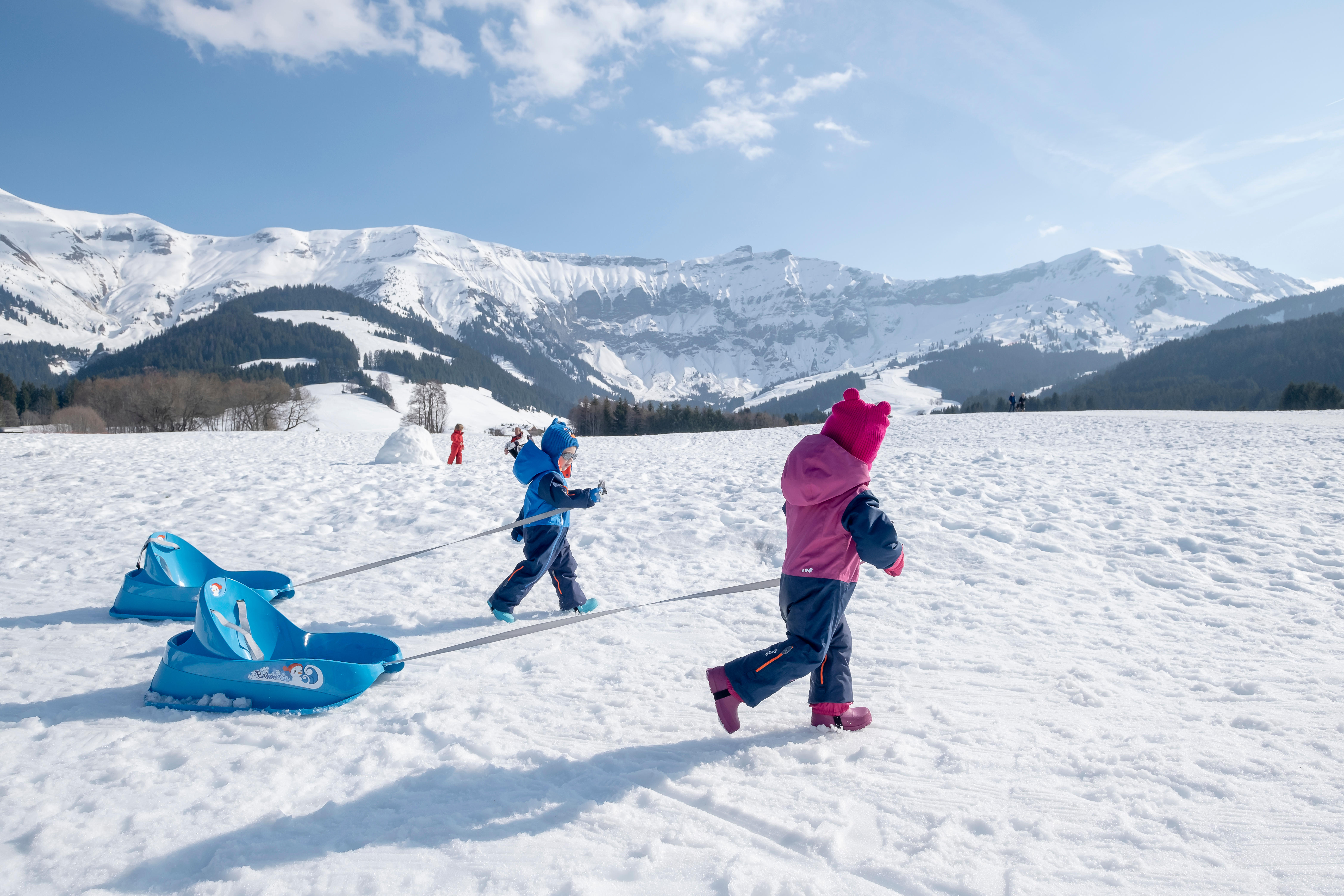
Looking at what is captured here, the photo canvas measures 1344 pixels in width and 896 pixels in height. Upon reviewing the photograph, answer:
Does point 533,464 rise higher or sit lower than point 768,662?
higher

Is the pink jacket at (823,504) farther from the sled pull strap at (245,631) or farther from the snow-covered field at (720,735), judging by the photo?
the sled pull strap at (245,631)

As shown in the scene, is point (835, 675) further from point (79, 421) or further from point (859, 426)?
point (79, 421)

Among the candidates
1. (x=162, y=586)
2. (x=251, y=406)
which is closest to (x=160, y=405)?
(x=251, y=406)

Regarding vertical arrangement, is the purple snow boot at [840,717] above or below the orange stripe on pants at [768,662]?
below

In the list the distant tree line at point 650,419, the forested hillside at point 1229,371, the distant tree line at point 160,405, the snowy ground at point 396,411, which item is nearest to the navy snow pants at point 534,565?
the distant tree line at point 160,405

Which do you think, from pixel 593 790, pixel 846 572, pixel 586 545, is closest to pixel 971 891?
pixel 846 572

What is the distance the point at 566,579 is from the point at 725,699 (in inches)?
104

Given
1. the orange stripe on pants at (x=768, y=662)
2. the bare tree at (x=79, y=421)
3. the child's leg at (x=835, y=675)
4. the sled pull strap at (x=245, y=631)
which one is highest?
the bare tree at (x=79, y=421)

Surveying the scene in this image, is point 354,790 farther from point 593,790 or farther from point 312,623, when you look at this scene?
point 312,623

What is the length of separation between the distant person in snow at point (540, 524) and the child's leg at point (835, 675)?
8.08ft

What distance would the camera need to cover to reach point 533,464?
17.9 ft

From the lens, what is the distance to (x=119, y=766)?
10.1ft

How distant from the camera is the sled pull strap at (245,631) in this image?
12.6 feet

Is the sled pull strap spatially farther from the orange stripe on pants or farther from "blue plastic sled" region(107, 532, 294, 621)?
the orange stripe on pants
